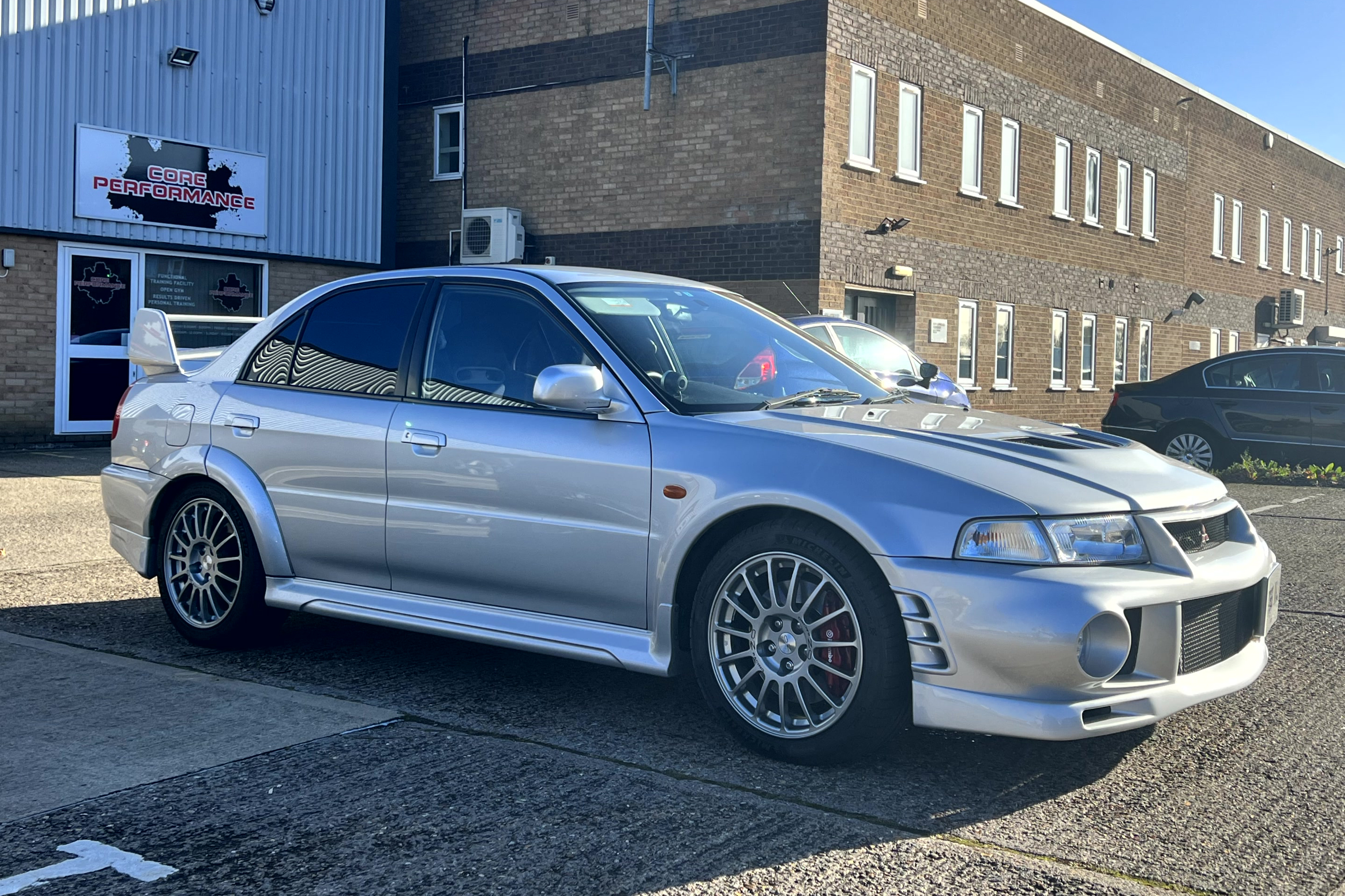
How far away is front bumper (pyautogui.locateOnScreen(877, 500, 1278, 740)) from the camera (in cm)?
374

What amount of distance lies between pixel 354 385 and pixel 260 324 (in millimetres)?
856

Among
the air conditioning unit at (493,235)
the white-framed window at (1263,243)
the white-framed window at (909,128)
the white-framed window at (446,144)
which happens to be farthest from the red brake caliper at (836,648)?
the white-framed window at (1263,243)

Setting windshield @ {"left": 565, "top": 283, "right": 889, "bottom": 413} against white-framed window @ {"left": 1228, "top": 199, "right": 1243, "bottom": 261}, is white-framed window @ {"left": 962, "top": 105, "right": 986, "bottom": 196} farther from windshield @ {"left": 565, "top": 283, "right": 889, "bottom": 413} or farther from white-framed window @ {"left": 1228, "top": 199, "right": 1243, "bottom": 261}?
windshield @ {"left": 565, "top": 283, "right": 889, "bottom": 413}

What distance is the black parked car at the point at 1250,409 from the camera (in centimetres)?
1438

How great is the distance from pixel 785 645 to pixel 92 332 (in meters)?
14.9

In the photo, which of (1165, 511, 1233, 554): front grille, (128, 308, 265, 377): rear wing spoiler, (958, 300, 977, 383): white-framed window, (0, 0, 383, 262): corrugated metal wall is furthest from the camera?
(958, 300, 977, 383): white-framed window

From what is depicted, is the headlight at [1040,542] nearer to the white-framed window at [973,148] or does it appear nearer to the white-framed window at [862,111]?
the white-framed window at [862,111]

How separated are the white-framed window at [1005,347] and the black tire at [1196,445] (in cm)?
717

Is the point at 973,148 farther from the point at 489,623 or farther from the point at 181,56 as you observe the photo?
the point at 489,623

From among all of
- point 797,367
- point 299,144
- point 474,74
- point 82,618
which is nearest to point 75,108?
point 299,144

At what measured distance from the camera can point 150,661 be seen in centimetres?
550

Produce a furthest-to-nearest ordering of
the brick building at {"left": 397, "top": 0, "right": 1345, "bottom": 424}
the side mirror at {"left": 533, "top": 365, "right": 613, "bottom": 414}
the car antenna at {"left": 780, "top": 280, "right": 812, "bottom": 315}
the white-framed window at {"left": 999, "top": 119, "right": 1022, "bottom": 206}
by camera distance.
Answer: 1. the white-framed window at {"left": 999, "top": 119, "right": 1022, "bottom": 206}
2. the brick building at {"left": 397, "top": 0, "right": 1345, "bottom": 424}
3. the car antenna at {"left": 780, "top": 280, "right": 812, "bottom": 315}
4. the side mirror at {"left": 533, "top": 365, "right": 613, "bottom": 414}

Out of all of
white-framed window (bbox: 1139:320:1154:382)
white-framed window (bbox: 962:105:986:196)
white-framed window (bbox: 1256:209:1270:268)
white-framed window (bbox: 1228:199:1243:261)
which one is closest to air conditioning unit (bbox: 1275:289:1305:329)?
white-framed window (bbox: 1256:209:1270:268)

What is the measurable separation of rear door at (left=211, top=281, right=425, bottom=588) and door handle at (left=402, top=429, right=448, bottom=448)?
126 mm
